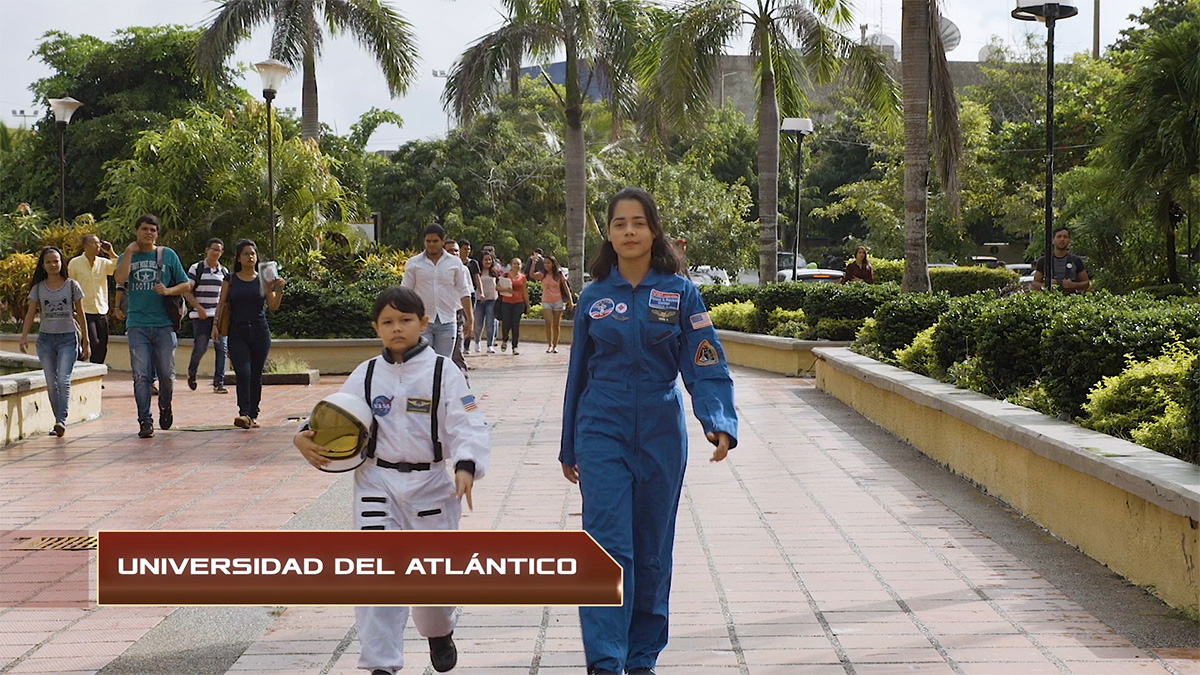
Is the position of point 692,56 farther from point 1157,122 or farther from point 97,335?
point 97,335

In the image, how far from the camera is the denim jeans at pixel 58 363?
34.8 feet

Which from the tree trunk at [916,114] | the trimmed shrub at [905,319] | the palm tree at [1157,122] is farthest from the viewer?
the palm tree at [1157,122]

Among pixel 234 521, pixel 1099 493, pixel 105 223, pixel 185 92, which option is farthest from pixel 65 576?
pixel 185 92

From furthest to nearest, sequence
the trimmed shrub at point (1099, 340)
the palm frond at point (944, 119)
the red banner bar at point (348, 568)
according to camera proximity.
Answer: the palm frond at point (944, 119)
the trimmed shrub at point (1099, 340)
the red banner bar at point (348, 568)

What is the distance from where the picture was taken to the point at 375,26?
2550 cm

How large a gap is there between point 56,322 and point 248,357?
1.53m

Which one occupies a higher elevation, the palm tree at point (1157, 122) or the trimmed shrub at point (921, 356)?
the palm tree at point (1157, 122)

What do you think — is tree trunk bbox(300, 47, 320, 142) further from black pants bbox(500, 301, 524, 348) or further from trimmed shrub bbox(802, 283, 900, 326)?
trimmed shrub bbox(802, 283, 900, 326)

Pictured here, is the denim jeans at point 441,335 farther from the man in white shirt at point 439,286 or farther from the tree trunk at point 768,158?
the tree trunk at point 768,158

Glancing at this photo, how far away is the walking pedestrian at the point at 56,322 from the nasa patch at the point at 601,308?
7437 mm

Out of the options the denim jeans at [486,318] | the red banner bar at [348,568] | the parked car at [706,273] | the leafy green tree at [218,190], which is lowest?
the denim jeans at [486,318]

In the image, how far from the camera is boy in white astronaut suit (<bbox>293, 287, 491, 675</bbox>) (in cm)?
420

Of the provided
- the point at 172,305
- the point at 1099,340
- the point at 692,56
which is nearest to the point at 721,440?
the point at 1099,340

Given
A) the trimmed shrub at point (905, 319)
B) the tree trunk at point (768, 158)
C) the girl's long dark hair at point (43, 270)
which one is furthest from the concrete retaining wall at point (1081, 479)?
the tree trunk at point (768, 158)
